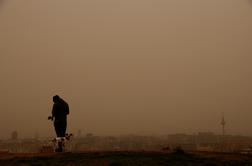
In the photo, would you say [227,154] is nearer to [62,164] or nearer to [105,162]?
[105,162]

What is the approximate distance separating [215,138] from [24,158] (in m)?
39.5

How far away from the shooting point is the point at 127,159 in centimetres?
2069

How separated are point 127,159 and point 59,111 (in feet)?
18.3

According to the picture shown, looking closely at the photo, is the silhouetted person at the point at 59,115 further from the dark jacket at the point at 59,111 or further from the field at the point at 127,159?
the field at the point at 127,159

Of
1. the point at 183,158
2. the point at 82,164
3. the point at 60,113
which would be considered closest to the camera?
the point at 82,164

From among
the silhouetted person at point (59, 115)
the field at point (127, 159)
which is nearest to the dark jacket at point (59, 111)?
the silhouetted person at point (59, 115)

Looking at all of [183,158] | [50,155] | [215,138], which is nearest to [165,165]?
[183,158]

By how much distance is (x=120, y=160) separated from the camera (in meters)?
20.4

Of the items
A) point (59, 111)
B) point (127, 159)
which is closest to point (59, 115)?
point (59, 111)

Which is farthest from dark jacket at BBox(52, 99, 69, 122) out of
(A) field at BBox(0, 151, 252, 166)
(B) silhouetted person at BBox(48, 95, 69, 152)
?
(A) field at BBox(0, 151, 252, 166)

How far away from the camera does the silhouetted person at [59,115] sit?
2478 centimetres

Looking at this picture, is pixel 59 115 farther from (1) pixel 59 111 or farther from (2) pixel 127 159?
(2) pixel 127 159

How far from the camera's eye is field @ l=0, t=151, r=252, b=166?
2009 cm

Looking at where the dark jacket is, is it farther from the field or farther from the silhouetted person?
the field
